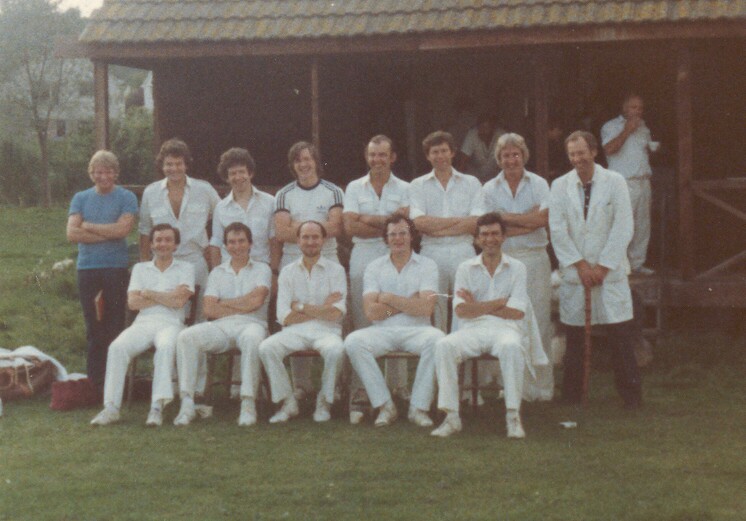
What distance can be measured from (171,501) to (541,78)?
661 centimetres

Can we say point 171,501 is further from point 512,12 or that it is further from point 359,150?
point 359,150

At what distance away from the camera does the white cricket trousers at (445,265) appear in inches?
340

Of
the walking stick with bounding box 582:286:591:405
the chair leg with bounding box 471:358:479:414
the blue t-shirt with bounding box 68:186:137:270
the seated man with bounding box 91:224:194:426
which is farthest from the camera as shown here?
the blue t-shirt with bounding box 68:186:137:270

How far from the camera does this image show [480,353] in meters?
8.04

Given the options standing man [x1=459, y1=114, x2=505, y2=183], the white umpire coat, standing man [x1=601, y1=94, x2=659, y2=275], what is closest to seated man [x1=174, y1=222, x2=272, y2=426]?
the white umpire coat

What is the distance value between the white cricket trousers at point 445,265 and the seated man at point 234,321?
1119 mm

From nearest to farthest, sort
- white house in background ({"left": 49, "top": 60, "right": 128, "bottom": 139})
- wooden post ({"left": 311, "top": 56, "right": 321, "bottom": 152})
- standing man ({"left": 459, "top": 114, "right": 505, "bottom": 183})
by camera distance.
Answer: wooden post ({"left": 311, "top": 56, "right": 321, "bottom": 152})
standing man ({"left": 459, "top": 114, "right": 505, "bottom": 183})
white house in background ({"left": 49, "top": 60, "right": 128, "bottom": 139})

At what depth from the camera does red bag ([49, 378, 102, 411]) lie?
29.5 feet

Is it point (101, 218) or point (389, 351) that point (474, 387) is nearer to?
point (389, 351)

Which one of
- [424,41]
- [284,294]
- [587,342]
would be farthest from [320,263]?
[424,41]

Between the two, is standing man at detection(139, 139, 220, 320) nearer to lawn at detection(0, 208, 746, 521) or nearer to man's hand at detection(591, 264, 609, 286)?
lawn at detection(0, 208, 746, 521)

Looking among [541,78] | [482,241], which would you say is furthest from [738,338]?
[482,241]

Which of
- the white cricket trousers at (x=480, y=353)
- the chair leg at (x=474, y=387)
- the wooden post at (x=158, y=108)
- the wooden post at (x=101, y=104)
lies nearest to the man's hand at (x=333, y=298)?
the white cricket trousers at (x=480, y=353)

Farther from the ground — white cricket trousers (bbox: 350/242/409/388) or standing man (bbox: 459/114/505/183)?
standing man (bbox: 459/114/505/183)
